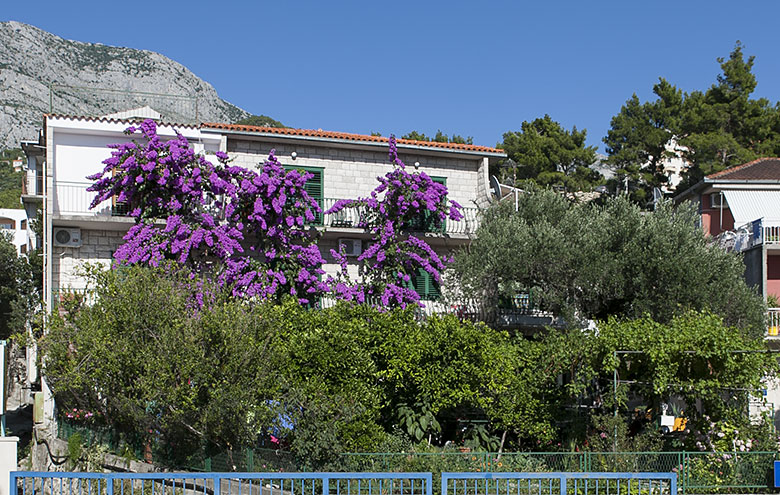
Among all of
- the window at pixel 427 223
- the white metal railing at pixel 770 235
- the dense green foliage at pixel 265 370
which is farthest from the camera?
the white metal railing at pixel 770 235

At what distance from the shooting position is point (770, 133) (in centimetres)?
4375

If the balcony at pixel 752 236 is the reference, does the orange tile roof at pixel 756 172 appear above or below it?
above

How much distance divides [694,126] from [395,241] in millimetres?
27745

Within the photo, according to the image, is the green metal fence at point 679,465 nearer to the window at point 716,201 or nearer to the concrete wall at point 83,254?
the concrete wall at point 83,254

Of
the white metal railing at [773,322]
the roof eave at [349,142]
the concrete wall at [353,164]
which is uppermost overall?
the roof eave at [349,142]

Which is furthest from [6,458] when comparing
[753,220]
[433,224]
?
[753,220]

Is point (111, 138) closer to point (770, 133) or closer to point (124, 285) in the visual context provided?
point (124, 285)

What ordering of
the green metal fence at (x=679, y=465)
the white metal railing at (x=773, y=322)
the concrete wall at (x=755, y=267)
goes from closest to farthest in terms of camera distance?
the green metal fence at (x=679, y=465) → the white metal railing at (x=773, y=322) → the concrete wall at (x=755, y=267)

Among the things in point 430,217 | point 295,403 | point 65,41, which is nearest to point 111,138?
point 430,217

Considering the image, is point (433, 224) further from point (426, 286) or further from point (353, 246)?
point (353, 246)

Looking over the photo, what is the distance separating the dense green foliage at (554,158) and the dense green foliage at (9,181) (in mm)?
33877

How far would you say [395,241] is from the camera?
2292 centimetres

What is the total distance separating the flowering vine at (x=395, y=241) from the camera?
72.9ft

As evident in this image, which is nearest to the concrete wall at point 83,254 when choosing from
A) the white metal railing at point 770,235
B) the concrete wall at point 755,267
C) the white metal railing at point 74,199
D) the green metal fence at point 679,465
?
the white metal railing at point 74,199
